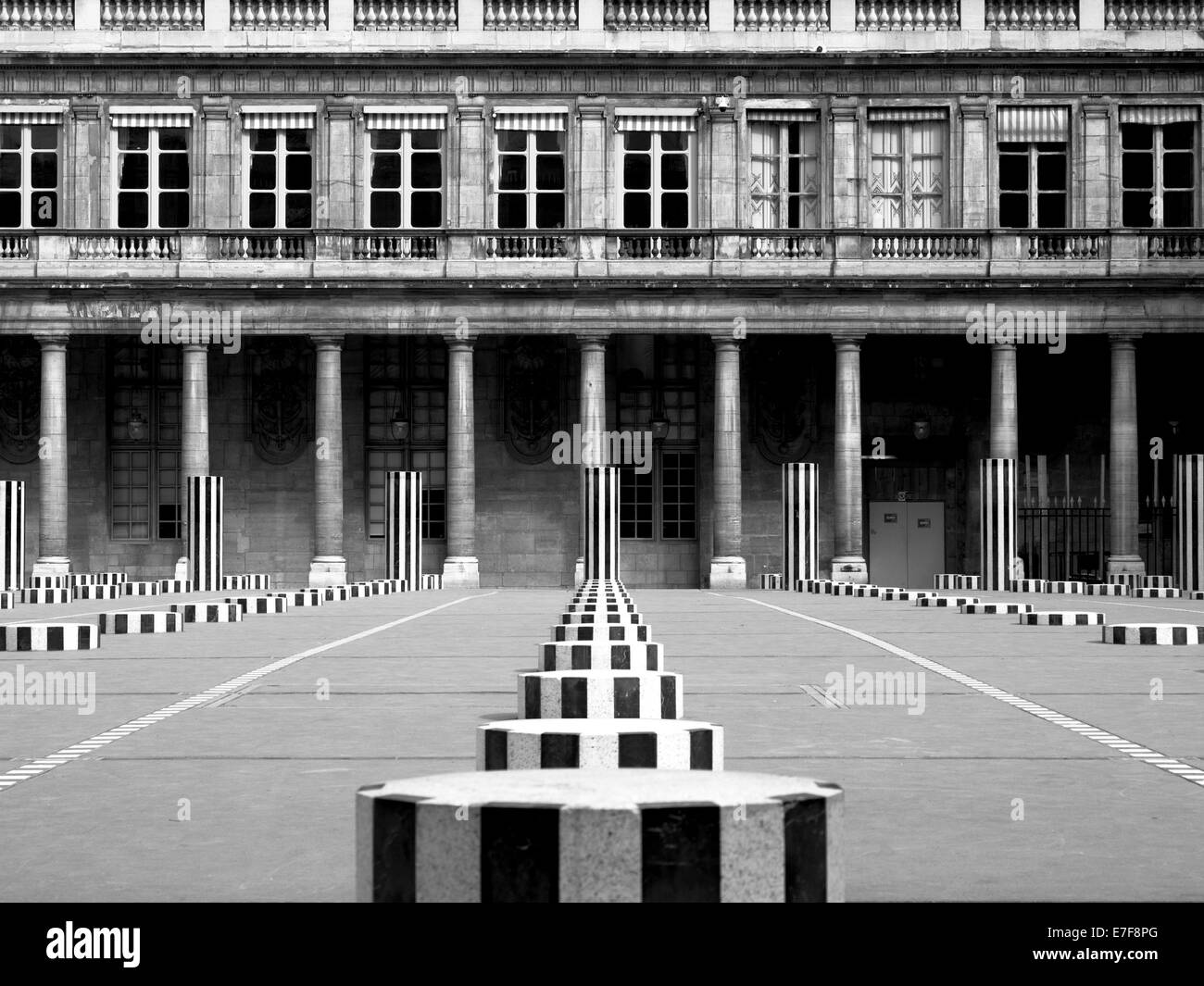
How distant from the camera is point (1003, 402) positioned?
167 feet

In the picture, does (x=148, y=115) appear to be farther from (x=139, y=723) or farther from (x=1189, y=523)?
(x=139, y=723)

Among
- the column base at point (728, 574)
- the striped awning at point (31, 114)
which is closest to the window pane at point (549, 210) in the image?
the column base at point (728, 574)

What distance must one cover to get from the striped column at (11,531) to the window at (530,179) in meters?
16.1

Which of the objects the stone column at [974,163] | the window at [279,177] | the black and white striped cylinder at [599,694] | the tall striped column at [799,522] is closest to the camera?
the black and white striped cylinder at [599,694]

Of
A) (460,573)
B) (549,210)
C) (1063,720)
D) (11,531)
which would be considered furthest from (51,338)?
(1063,720)

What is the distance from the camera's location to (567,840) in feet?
Answer: 15.3

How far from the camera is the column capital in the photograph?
5066 cm

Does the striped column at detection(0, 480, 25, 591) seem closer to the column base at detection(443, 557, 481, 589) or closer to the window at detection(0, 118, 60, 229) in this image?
the column base at detection(443, 557, 481, 589)

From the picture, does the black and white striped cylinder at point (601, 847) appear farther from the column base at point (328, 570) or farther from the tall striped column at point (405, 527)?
the column base at point (328, 570)

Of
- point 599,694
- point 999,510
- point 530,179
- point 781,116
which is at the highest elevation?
point 781,116

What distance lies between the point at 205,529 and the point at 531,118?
14352 millimetres

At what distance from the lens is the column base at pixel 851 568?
51.1 meters

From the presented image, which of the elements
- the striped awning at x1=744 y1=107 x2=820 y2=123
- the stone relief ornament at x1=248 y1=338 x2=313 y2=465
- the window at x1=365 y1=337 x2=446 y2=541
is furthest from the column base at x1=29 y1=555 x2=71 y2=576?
the striped awning at x1=744 y1=107 x2=820 y2=123
